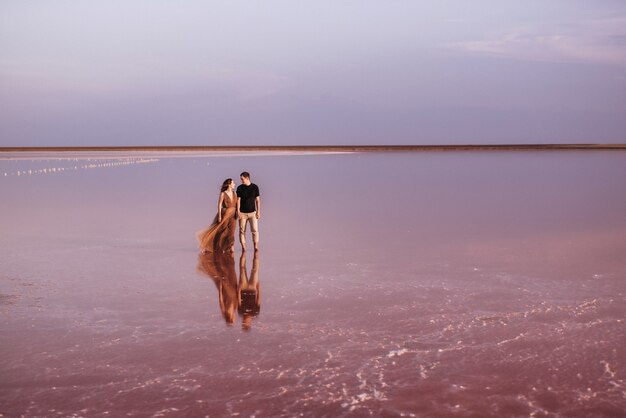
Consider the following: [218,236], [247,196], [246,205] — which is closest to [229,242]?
[218,236]

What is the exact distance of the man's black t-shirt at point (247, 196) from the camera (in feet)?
41.6

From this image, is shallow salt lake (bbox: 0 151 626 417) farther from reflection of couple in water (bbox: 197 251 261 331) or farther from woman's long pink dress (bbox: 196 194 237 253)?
woman's long pink dress (bbox: 196 194 237 253)

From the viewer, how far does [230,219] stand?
1294 centimetres

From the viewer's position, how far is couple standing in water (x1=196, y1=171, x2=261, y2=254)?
1266 cm

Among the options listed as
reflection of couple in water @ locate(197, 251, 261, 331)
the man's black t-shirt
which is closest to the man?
the man's black t-shirt

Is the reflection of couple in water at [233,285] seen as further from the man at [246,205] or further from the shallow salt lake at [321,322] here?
the man at [246,205]

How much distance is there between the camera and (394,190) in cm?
2889

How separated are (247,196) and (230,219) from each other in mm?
569

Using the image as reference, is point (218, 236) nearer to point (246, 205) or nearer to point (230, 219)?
point (230, 219)

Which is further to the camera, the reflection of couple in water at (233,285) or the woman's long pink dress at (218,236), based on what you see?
the woman's long pink dress at (218,236)

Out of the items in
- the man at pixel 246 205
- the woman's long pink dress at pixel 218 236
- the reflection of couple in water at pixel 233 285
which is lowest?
the reflection of couple in water at pixel 233 285

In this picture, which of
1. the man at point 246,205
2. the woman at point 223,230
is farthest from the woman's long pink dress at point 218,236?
the man at point 246,205

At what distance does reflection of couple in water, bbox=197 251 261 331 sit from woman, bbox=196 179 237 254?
A: 0.73ft

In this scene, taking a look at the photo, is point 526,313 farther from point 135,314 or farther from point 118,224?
point 118,224
